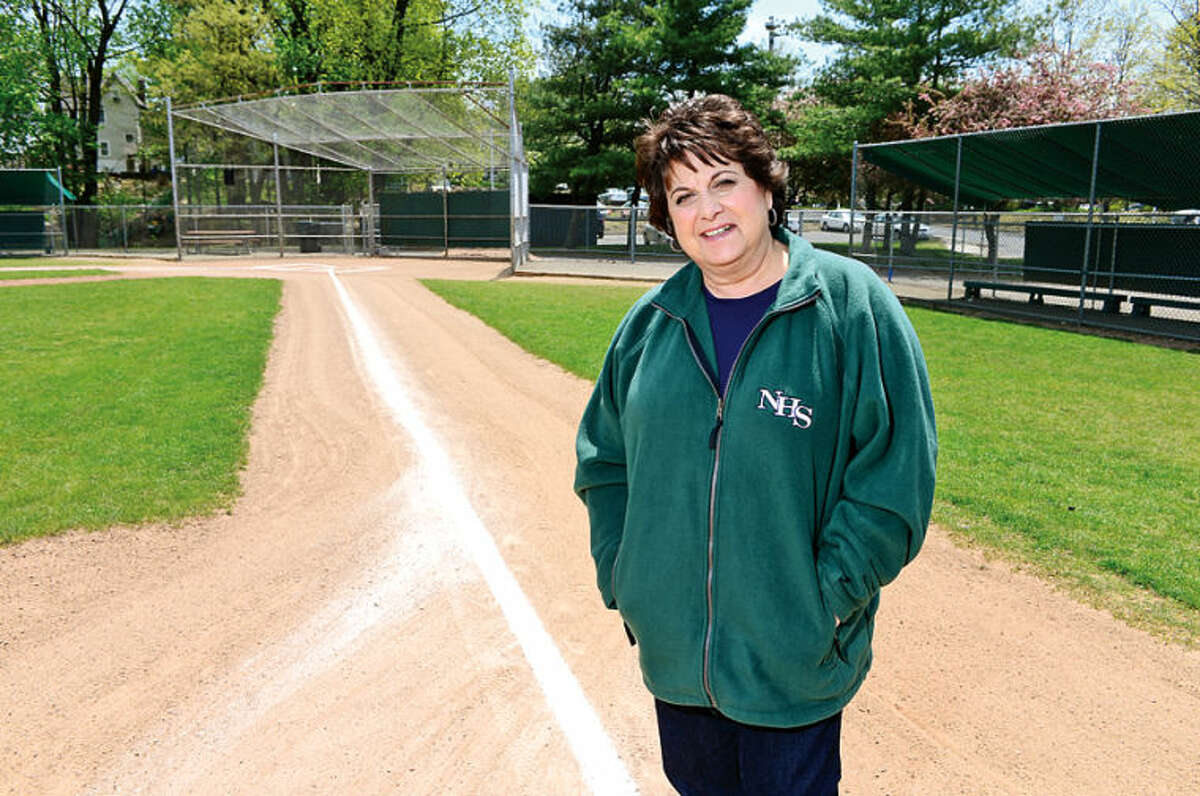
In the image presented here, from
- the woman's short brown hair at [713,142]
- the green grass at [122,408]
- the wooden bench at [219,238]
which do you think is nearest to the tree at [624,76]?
the wooden bench at [219,238]

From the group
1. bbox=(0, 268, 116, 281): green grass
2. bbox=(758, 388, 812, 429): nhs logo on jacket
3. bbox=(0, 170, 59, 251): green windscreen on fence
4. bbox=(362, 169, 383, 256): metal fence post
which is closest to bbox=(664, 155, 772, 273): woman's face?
bbox=(758, 388, 812, 429): nhs logo on jacket

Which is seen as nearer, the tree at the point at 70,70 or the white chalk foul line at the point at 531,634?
the white chalk foul line at the point at 531,634

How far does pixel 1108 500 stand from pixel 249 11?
44227 millimetres

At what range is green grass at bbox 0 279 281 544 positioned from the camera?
5996 millimetres

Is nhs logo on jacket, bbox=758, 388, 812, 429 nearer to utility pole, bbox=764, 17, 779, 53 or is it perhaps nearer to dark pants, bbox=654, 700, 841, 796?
dark pants, bbox=654, 700, 841, 796

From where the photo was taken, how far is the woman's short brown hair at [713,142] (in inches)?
80.4

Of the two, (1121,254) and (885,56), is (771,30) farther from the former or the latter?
(1121,254)

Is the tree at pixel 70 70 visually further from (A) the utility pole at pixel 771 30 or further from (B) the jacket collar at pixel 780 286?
(B) the jacket collar at pixel 780 286

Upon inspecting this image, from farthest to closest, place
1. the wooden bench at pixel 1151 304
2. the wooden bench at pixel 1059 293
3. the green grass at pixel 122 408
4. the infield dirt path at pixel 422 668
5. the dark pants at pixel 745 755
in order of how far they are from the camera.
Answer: the wooden bench at pixel 1059 293
the wooden bench at pixel 1151 304
the green grass at pixel 122 408
the infield dirt path at pixel 422 668
the dark pants at pixel 745 755

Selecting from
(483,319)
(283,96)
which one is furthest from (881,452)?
(283,96)

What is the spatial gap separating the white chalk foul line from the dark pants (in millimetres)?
891

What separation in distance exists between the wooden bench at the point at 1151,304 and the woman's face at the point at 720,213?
15.5 meters

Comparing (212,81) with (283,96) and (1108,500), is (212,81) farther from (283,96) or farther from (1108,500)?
(1108,500)

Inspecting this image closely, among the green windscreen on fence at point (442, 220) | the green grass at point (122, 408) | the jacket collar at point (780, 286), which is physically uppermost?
the green windscreen on fence at point (442, 220)
